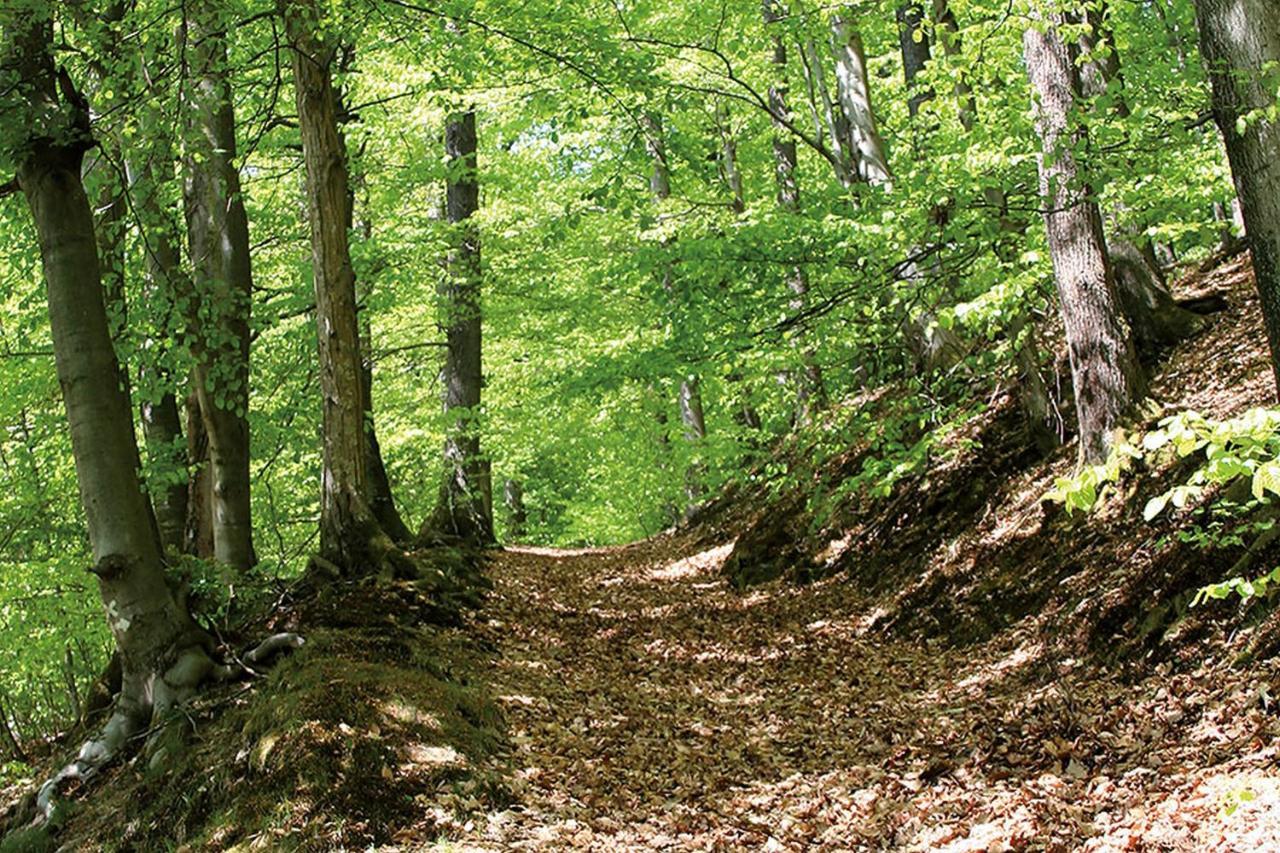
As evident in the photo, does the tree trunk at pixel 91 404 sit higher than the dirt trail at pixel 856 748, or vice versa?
the tree trunk at pixel 91 404

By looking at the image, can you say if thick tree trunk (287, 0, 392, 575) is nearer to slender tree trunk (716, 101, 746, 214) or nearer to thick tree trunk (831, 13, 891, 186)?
thick tree trunk (831, 13, 891, 186)

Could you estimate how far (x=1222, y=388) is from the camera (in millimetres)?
7594

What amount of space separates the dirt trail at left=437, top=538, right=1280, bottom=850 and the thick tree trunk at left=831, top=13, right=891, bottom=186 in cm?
472

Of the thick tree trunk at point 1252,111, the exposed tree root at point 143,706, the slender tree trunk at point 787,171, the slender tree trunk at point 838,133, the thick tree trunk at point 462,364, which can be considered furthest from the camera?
the thick tree trunk at point 462,364

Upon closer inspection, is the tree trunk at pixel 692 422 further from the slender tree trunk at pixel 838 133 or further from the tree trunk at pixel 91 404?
the tree trunk at pixel 91 404

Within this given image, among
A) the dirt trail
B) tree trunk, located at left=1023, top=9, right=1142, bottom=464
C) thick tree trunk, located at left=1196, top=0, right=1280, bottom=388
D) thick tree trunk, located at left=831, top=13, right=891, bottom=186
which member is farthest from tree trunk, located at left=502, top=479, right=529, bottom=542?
thick tree trunk, located at left=1196, top=0, right=1280, bottom=388

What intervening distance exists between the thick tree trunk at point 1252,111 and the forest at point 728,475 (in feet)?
0.06

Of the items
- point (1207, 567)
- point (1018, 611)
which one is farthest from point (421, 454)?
point (1207, 567)

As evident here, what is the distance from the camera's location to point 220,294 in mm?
8711

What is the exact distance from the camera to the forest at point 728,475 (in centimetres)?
468

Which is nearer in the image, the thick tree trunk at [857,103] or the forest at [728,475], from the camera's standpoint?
the forest at [728,475]

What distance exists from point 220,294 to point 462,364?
566 centimetres

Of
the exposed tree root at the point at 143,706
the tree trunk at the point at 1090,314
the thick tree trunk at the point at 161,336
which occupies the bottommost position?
the exposed tree root at the point at 143,706

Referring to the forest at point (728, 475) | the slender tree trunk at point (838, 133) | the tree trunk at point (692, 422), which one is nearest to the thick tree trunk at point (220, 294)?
the forest at point (728, 475)
